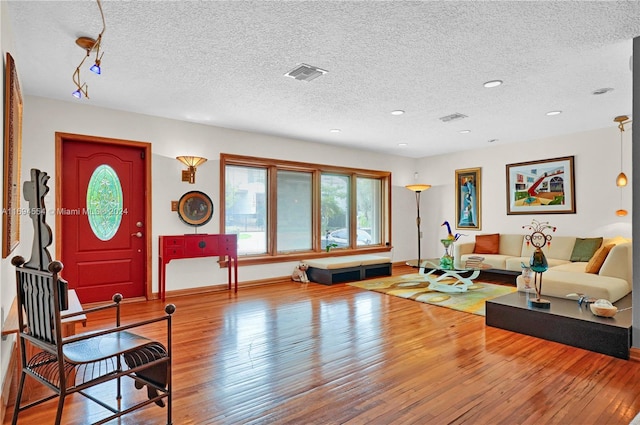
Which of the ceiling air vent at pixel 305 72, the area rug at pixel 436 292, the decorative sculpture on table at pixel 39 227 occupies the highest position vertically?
the ceiling air vent at pixel 305 72

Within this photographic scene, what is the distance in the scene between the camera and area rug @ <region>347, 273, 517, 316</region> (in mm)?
4637

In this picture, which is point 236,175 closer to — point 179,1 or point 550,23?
point 179,1

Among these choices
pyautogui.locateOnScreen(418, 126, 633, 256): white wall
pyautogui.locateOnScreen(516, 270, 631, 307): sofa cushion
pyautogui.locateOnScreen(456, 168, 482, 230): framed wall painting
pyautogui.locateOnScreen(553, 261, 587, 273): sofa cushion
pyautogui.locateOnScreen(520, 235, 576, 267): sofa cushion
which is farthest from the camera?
pyautogui.locateOnScreen(456, 168, 482, 230): framed wall painting

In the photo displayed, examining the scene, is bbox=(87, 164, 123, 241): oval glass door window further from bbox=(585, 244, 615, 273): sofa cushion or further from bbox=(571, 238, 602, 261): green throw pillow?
bbox=(571, 238, 602, 261): green throw pillow

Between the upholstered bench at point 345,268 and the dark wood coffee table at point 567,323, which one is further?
the upholstered bench at point 345,268

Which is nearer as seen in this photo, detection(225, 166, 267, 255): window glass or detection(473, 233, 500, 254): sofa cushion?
detection(225, 166, 267, 255): window glass

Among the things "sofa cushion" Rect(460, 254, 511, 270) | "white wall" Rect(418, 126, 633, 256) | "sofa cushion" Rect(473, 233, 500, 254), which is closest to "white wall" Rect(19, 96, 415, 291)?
"white wall" Rect(418, 126, 633, 256)

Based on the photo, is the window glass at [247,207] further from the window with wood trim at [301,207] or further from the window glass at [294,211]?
the window glass at [294,211]

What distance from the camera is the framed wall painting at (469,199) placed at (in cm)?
747

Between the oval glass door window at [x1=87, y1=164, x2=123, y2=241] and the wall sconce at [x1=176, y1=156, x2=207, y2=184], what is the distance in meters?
0.83

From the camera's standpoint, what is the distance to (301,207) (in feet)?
22.4

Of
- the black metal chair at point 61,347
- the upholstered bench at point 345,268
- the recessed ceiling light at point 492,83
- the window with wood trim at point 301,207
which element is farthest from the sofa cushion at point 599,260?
the black metal chair at point 61,347

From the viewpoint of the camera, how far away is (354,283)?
623 cm

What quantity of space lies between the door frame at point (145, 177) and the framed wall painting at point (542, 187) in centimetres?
622
